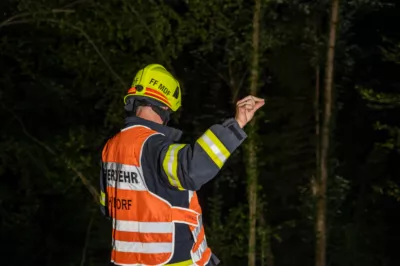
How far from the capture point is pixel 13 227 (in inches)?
305

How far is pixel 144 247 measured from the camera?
8.54 ft

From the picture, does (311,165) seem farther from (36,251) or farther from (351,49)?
(36,251)

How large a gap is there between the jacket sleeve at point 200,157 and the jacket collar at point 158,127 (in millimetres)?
139

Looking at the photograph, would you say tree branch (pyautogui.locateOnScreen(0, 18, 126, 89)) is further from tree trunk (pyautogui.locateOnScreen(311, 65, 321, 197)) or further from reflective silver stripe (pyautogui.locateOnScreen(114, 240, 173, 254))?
reflective silver stripe (pyautogui.locateOnScreen(114, 240, 173, 254))

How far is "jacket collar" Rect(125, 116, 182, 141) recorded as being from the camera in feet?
8.52

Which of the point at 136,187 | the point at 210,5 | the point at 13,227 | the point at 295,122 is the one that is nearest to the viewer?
the point at 136,187

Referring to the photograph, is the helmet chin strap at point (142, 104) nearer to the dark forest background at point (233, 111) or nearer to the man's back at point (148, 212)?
the man's back at point (148, 212)

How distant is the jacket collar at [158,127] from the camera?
2.60 meters

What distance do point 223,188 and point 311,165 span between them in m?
0.96

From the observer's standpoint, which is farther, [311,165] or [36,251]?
[36,251]

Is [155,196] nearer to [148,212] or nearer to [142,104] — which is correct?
[148,212]

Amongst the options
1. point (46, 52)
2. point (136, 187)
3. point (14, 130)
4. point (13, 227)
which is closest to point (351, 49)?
point (46, 52)

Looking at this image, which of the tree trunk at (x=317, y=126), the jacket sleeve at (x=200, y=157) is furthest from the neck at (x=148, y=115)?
the tree trunk at (x=317, y=126)

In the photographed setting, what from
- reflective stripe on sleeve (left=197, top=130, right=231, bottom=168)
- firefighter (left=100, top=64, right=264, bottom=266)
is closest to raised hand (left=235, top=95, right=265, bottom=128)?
firefighter (left=100, top=64, right=264, bottom=266)
